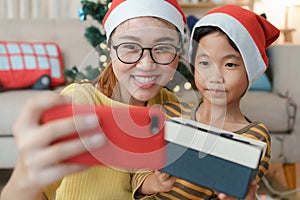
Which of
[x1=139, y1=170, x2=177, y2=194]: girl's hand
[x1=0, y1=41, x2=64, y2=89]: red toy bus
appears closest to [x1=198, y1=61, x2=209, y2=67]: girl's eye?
[x1=139, y1=170, x2=177, y2=194]: girl's hand

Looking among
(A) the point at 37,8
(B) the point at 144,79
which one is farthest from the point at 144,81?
(A) the point at 37,8

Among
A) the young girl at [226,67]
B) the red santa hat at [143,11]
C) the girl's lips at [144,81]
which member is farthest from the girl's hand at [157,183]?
the red santa hat at [143,11]

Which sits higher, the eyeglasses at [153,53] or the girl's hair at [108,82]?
the eyeglasses at [153,53]

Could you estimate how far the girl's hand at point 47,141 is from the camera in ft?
1.38

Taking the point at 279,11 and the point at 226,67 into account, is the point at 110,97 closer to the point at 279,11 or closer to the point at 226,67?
the point at 226,67

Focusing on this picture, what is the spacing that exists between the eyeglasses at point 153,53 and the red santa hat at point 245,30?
0.43ft

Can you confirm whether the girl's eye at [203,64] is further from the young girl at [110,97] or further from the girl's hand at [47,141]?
the girl's hand at [47,141]

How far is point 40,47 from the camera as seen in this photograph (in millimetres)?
2367

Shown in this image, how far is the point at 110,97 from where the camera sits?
65cm

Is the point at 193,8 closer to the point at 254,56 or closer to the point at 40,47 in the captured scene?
the point at 40,47

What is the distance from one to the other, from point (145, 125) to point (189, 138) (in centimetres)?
5

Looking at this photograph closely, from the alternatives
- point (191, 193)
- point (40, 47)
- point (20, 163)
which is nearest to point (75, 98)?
point (20, 163)

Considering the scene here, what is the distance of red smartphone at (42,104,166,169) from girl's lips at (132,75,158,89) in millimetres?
162

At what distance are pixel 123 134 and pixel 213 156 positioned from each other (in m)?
0.09
